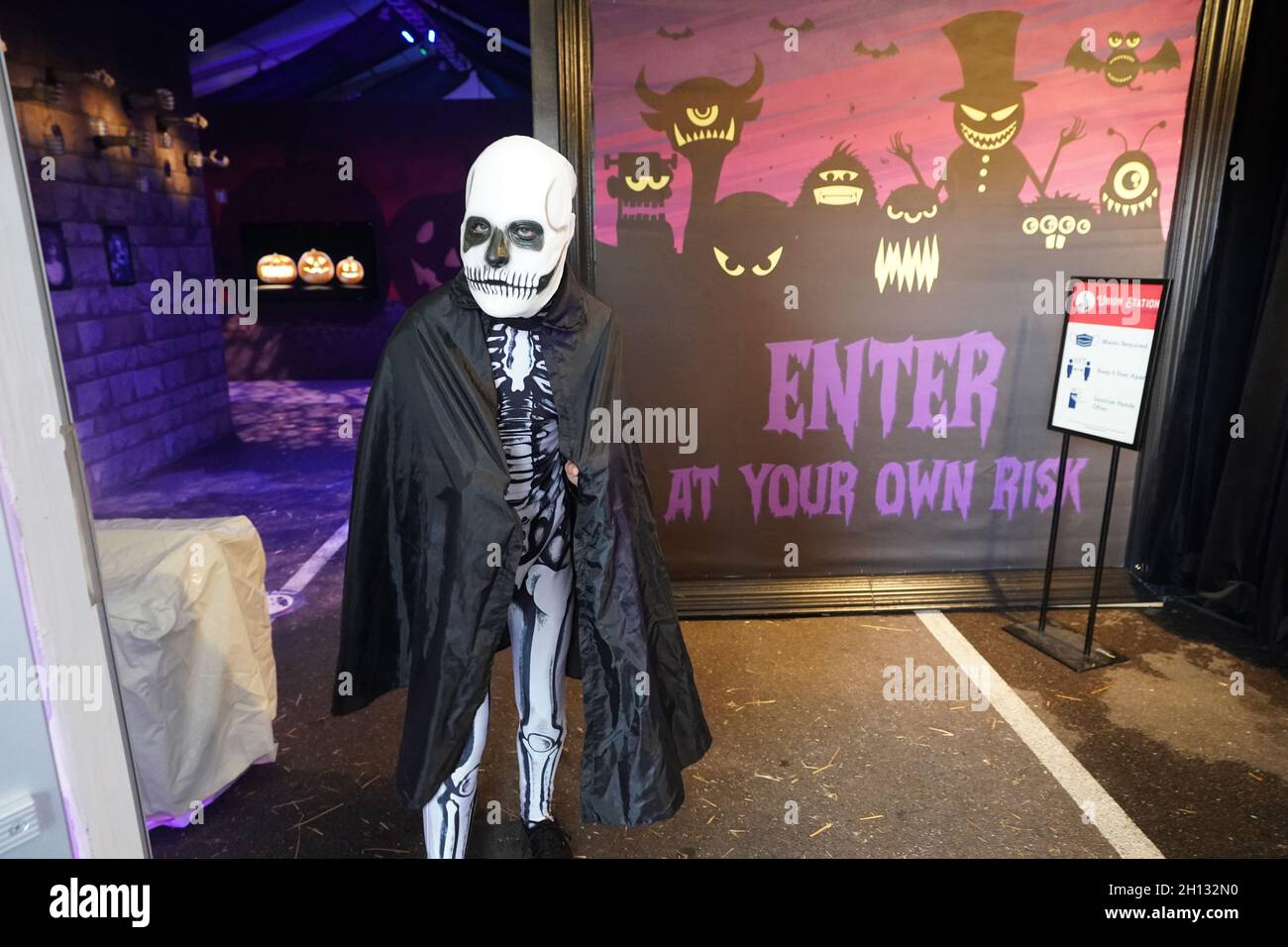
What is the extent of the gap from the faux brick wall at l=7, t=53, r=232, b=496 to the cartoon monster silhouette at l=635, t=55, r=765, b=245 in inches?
152

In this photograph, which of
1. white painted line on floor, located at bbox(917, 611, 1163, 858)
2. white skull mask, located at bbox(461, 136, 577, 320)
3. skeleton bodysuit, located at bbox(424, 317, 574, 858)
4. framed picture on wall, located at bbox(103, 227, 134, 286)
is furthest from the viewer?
framed picture on wall, located at bbox(103, 227, 134, 286)

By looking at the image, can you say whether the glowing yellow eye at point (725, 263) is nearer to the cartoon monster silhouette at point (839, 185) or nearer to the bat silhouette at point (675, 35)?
the cartoon monster silhouette at point (839, 185)

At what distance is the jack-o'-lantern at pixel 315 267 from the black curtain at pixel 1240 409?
919 cm

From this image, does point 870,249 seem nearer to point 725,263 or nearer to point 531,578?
point 725,263

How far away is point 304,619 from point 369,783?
1371mm

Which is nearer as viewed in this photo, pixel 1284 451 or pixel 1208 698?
pixel 1208 698

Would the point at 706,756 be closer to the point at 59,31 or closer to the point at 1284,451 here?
the point at 1284,451

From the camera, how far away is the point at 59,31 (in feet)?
17.4

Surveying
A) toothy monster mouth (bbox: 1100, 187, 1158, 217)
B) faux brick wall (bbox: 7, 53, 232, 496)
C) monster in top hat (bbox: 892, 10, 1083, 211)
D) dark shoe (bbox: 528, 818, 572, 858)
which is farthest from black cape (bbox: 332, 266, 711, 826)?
faux brick wall (bbox: 7, 53, 232, 496)

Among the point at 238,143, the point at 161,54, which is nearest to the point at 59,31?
the point at 161,54

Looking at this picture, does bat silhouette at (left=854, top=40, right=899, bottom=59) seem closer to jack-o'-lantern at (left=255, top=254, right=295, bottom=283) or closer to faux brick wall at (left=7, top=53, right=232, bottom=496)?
faux brick wall at (left=7, top=53, right=232, bottom=496)

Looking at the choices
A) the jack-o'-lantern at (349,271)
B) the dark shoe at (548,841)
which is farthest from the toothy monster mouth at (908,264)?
the jack-o'-lantern at (349,271)

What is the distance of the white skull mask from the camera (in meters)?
1.94

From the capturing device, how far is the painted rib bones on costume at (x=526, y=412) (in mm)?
1942
